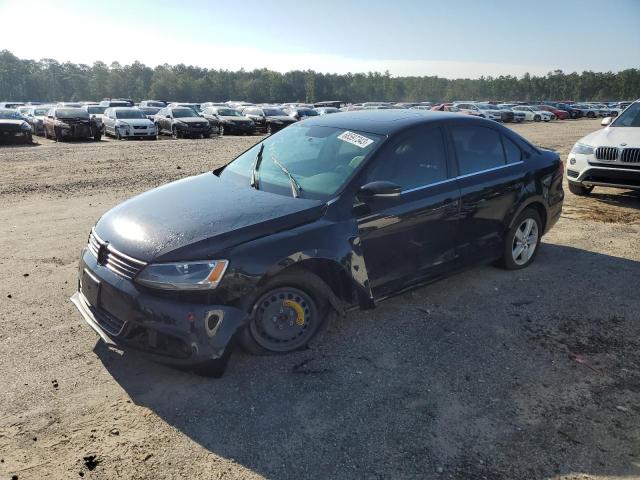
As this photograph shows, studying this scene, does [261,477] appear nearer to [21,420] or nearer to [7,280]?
[21,420]

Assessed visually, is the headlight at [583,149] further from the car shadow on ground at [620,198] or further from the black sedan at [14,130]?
the black sedan at [14,130]

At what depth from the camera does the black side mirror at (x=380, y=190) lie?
356 cm

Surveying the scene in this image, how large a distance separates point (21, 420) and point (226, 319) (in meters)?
1.32

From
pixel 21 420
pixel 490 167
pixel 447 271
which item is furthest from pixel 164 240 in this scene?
pixel 490 167

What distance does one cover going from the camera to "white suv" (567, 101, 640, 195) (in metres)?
7.70

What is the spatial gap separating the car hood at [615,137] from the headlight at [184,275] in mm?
7487

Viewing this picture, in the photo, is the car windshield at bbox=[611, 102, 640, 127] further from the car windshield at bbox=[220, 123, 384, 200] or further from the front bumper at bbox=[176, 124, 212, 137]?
the front bumper at bbox=[176, 124, 212, 137]

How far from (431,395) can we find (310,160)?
2.13m

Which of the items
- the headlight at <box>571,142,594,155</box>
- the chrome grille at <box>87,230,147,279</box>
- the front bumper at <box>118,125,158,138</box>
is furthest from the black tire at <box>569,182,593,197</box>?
the front bumper at <box>118,125,158,138</box>

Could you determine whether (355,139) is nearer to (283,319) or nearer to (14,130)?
(283,319)

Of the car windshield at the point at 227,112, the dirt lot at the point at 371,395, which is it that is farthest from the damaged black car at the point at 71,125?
the dirt lot at the point at 371,395

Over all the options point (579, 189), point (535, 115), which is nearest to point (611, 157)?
point (579, 189)

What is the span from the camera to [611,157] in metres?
7.93

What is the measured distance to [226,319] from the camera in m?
3.04
